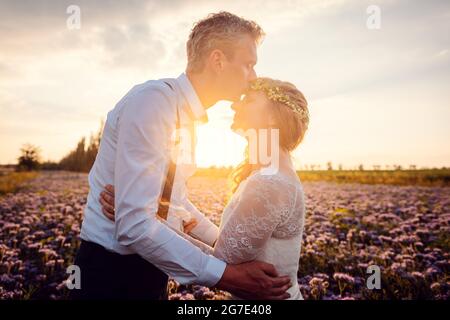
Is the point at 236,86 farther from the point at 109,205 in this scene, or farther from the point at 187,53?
the point at 109,205

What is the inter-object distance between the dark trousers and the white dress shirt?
75 mm

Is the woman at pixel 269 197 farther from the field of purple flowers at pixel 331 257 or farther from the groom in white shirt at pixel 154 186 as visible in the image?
the field of purple flowers at pixel 331 257

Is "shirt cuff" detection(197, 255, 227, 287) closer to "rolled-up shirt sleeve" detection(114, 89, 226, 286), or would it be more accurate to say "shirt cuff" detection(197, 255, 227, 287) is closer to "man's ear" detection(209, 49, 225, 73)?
"rolled-up shirt sleeve" detection(114, 89, 226, 286)

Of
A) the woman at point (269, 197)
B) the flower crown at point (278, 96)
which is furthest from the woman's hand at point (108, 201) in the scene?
the flower crown at point (278, 96)

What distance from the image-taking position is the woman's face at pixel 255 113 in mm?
3129

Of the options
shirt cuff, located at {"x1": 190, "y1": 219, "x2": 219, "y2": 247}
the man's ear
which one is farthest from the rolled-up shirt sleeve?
shirt cuff, located at {"x1": 190, "y1": 219, "x2": 219, "y2": 247}

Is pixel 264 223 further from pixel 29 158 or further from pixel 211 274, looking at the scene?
pixel 29 158

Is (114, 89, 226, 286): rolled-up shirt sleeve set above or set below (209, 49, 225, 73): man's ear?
below

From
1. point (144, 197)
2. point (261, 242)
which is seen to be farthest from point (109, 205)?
point (261, 242)

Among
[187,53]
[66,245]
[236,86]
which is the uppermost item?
[187,53]

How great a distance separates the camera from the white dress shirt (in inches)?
86.4

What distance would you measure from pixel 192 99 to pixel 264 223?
1154 mm

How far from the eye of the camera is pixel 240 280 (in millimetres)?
2416

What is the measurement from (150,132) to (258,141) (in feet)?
3.66
